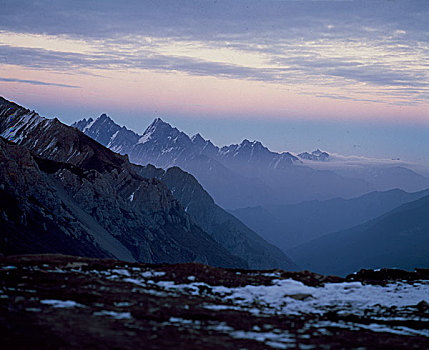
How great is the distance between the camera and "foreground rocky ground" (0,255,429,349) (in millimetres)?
16891

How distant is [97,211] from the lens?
595ft

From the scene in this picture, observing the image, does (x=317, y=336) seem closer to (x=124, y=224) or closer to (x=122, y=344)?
(x=122, y=344)

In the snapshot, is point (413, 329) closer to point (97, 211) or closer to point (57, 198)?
point (57, 198)

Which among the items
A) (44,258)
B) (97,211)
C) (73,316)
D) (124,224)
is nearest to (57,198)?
(97,211)

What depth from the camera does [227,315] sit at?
69.9ft

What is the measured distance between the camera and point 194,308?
21.9 meters

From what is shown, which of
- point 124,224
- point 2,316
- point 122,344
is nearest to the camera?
point 122,344

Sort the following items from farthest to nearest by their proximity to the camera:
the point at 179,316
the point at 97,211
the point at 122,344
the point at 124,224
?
the point at 124,224
the point at 97,211
the point at 179,316
the point at 122,344

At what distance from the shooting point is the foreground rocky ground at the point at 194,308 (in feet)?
55.4

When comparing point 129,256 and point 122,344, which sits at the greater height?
point 122,344

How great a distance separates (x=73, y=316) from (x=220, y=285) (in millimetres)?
11617

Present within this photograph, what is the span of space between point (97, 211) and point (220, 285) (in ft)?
531

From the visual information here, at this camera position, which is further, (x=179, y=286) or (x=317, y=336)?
(x=179, y=286)

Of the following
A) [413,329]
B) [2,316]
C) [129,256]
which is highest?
[2,316]
